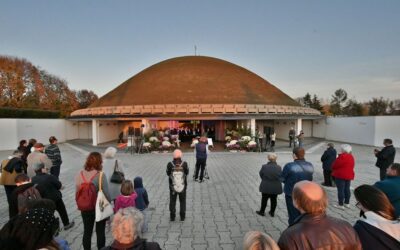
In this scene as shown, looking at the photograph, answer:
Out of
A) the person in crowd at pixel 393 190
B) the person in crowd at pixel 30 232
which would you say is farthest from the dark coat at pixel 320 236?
the person in crowd at pixel 30 232

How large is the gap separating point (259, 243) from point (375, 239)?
4.38 feet

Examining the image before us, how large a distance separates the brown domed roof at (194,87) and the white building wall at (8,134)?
37.7 ft

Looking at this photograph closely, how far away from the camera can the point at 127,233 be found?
2.19 m

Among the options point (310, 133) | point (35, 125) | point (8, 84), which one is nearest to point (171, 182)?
point (35, 125)

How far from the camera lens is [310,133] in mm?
34000

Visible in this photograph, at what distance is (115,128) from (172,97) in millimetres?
8180

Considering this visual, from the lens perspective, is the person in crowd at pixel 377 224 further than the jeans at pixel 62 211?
No

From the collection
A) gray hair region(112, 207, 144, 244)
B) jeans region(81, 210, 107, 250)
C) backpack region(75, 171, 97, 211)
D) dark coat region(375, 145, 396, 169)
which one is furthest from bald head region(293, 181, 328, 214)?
dark coat region(375, 145, 396, 169)

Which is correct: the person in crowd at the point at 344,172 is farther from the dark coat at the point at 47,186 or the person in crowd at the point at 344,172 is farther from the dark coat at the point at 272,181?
the dark coat at the point at 47,186

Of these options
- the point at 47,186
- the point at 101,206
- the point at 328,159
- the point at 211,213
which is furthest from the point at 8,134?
the point at 328,159

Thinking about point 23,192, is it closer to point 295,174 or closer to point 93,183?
point 93,183

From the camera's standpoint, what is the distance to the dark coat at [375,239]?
7.72 feet

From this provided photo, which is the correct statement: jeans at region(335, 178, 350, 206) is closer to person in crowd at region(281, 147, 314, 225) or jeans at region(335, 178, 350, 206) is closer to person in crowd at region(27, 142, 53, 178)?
person in crowd at region(281, 147, 314, 225)

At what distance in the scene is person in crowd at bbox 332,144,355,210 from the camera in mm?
6371
